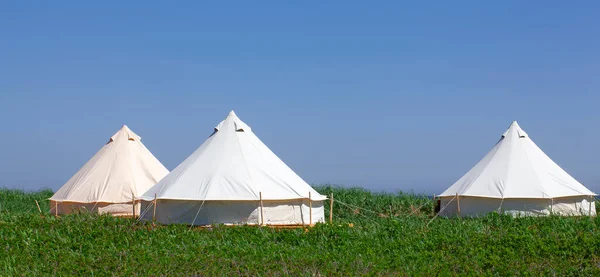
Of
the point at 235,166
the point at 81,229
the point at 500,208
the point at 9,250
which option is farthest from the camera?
the point at 500,208

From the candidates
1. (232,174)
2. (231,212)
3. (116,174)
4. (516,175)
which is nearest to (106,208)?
(116,174)

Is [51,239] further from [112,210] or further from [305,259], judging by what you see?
[112,210]

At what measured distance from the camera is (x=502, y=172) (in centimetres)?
2197

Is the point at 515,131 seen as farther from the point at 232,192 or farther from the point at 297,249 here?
the point at 297,249

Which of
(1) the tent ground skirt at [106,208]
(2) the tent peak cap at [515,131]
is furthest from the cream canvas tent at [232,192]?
(2) the tent peak cap at [515,131]

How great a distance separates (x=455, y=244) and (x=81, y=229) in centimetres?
719

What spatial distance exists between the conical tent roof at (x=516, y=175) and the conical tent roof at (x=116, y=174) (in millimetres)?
8773

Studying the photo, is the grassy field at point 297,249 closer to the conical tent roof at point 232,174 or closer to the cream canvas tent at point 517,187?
the conical tent roof at point 232,174

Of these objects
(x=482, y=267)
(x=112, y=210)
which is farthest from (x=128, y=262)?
(x=112, y=210)

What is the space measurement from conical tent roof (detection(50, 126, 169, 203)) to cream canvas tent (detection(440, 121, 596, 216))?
8.77m

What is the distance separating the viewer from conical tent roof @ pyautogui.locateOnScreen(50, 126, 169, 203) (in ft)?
70.8

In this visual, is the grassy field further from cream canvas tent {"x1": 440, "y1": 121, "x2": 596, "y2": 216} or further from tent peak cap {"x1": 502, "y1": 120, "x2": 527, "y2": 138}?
tent peak cap {"x1": 502, "y1": 120, "x2": 527, "y2": 138}

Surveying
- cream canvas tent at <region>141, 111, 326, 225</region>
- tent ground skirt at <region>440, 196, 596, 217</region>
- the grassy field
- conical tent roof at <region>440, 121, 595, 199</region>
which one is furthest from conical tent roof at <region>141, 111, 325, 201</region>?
conical tent roof at <region>440, 121, 595, 199</region>

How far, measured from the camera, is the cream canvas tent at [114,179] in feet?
70.5
